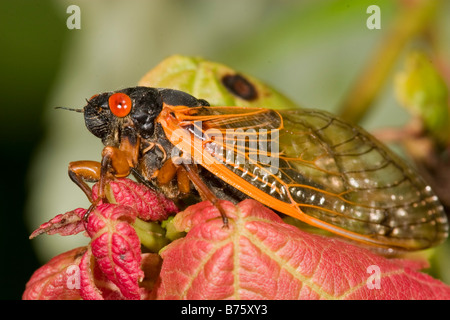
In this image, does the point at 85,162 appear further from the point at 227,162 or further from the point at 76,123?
the point at 76,123

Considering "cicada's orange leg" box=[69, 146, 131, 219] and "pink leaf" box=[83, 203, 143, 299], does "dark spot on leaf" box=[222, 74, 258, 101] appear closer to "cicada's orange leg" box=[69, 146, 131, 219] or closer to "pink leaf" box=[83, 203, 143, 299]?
"cicada's orange leg" box=[69, 146, 131, 219]

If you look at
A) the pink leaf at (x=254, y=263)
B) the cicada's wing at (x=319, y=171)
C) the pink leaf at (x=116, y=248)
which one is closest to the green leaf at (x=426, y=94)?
the cicada's wing at (x=319, y=171)

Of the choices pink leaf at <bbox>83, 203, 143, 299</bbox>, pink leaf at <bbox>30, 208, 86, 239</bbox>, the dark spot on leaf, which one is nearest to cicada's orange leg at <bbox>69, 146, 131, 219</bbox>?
pink leaf at <bbox>30, 208, 86, 239</bbox>

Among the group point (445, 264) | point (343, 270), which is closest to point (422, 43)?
point (445, 264)

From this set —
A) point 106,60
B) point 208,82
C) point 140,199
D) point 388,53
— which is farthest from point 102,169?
point 106,60

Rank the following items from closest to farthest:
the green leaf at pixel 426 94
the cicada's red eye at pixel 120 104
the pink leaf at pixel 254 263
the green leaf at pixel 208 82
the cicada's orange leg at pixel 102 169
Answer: the pink leaf at pixel 254 263
the cicada's orange leg at pixel 102 169
the cicada's red eye at pixel 120 104
the green leaf at pixel 208 82
the green leaf at pixel 426 94

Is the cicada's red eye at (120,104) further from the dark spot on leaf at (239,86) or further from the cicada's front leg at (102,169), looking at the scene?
the dark spot on leaf at (239,86)
